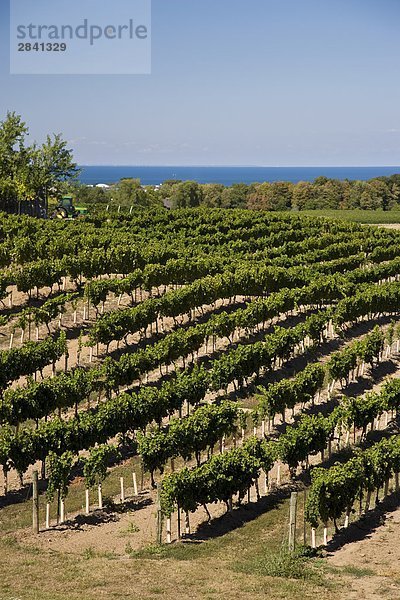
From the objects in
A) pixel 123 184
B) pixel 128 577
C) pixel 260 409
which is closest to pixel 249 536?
pixel 128 577

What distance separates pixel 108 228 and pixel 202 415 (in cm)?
4718

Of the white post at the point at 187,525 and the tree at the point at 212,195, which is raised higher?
the tree at the point at 212,195

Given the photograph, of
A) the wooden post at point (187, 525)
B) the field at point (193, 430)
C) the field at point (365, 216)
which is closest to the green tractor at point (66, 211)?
the field at point (365, 216)

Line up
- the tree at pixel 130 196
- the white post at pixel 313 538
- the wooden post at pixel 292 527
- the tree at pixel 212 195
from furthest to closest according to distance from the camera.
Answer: the tree at pixel 212 195 → the tree at pixel 130 196 → the white post at pixel 313 538 → the wooden post at pixel 292 527

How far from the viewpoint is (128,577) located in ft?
79.0

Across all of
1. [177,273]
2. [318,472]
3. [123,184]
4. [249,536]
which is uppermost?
[123,184]

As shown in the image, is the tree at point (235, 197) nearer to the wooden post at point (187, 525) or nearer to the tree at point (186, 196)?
the tree at point (186, 196)

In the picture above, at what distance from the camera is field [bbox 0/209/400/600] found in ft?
83.0

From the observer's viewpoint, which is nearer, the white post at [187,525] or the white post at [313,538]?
the white post at [313,538]

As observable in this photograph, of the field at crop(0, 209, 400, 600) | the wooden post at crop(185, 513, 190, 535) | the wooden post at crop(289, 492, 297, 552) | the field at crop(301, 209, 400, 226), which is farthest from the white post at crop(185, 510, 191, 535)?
the field at crop(301, 209, 400, 226)

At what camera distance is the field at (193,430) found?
25312 mm

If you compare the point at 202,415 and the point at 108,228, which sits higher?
the point at 108,228

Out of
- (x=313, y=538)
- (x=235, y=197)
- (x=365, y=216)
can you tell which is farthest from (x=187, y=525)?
(x=235, y=197)

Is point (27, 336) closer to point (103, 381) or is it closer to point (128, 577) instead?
point (103, 381)
